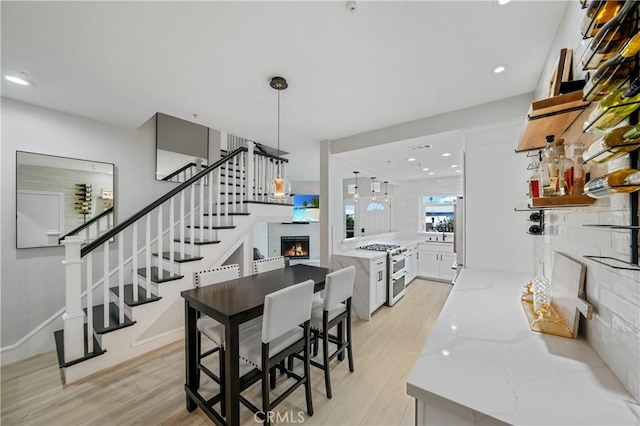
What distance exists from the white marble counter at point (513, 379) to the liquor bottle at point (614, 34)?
3.45ft

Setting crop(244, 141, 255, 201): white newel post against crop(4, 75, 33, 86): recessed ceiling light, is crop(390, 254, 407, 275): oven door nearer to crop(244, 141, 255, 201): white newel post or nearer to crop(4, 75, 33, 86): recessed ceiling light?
Result: crop(244, 141, 255, 201): white newel post

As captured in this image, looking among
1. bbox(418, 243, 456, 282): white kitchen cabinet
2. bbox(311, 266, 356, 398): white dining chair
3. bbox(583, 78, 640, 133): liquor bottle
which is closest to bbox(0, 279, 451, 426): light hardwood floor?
bbox(311, 266, 356, 398): white dining chair

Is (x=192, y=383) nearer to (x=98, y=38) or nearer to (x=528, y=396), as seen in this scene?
(x=528, y=396)

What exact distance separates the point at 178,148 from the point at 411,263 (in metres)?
4.96

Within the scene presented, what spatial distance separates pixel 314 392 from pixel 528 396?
5.79ft

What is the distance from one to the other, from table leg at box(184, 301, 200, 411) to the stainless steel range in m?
2.95

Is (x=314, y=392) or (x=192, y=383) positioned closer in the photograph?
(x=192, y=383)

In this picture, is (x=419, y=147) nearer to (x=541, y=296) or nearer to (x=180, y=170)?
(x=541, y=296)

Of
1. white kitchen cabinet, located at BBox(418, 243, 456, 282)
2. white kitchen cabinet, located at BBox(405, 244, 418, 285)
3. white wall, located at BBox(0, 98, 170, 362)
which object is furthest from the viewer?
white kitchen cabinet, located at BBox(418, 243, 456, 282)

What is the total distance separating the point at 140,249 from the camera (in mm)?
3268

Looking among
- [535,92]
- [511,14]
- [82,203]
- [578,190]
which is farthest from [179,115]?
[535,92]

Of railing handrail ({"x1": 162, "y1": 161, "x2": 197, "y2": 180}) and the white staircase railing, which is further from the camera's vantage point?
railing handrail ({"x1": 162, "y1": 161, "x2": 197, "y2": 180})

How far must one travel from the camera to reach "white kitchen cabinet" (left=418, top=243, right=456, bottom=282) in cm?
529

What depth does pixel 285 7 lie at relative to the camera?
4.53ft
